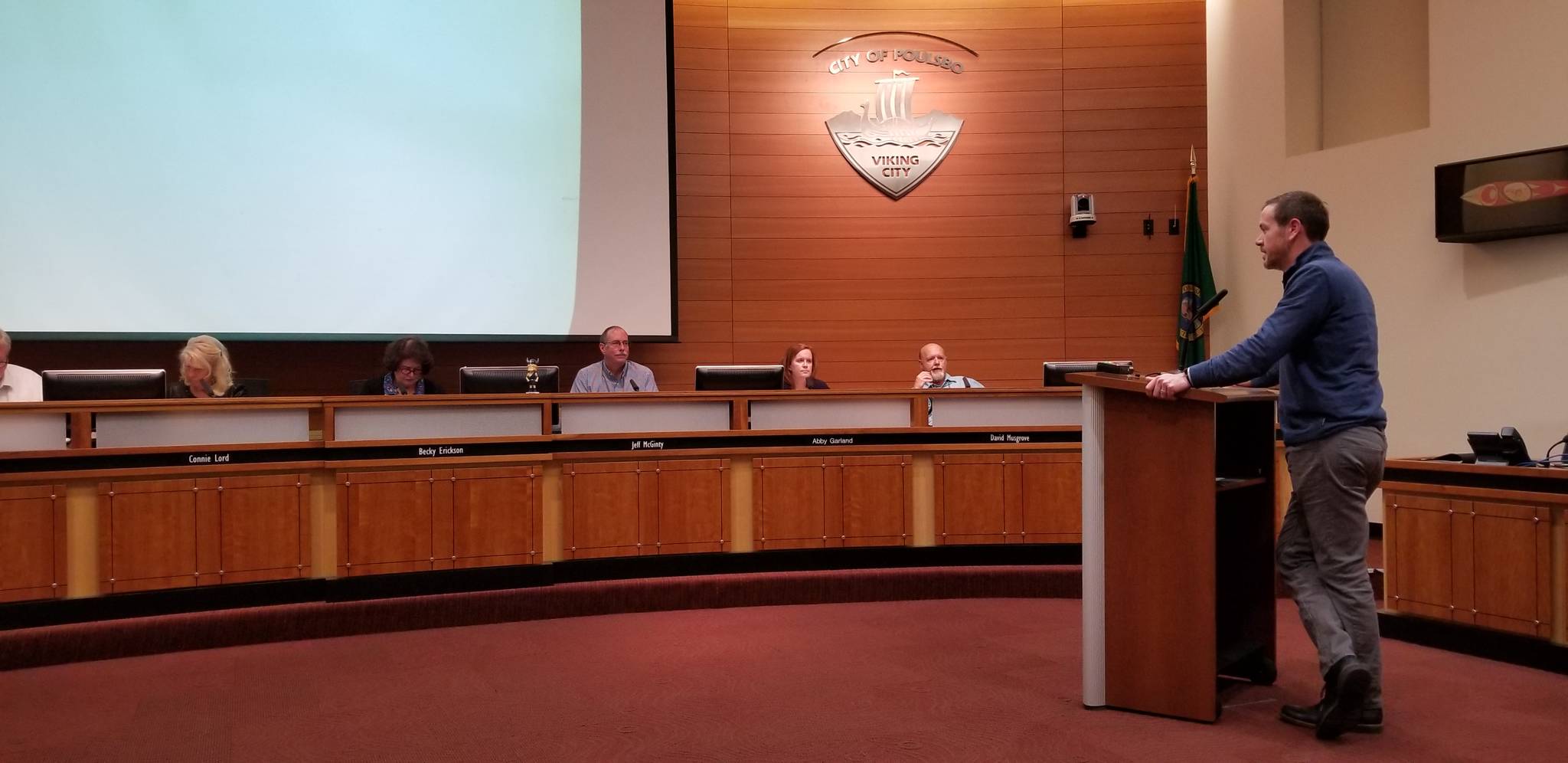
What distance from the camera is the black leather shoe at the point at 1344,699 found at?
8.38 feet

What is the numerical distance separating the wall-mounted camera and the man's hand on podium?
186 inches

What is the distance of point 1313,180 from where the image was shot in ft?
20.5

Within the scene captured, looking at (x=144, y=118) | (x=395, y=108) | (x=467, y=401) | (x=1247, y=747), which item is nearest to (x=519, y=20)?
(x=395, y=108)

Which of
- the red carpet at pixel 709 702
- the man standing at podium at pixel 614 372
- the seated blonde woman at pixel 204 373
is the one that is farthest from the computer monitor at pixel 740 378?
the seated blonde woman at pixel 204 373

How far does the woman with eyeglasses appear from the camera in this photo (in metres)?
4.98

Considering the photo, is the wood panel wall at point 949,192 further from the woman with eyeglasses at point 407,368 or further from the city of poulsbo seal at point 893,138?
the woman with eyeglasses at point 407,368

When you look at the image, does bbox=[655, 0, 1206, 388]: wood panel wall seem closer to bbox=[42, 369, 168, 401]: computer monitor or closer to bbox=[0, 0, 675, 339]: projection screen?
bbox=[0, 0, 675, 339]: projection screen

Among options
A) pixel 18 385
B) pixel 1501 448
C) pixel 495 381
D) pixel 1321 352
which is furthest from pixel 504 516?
pixel 1501 448

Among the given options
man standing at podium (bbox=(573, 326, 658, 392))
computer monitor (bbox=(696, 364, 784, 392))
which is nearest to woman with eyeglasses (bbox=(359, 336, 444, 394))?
man standing at podium (bbox=(573, 326, 658, 392))

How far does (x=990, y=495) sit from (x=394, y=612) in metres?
2.62

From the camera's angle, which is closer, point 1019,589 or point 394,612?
point 394,612

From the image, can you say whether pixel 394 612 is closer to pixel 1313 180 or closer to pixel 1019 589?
pixel 1019 589

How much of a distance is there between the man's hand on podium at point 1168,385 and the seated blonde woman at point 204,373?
154 inches

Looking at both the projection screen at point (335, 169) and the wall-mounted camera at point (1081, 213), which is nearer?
the projection screen at point (335, 169)
